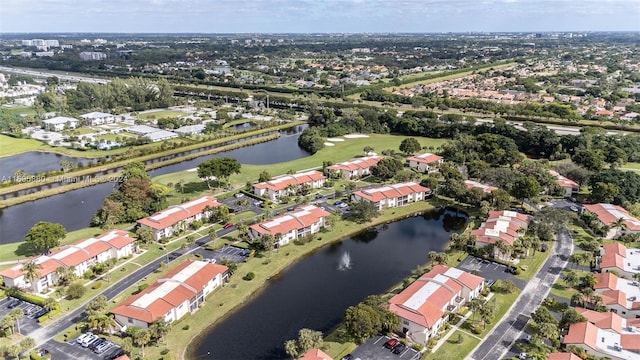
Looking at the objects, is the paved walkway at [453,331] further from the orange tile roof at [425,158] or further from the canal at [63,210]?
the canal at [63,210]

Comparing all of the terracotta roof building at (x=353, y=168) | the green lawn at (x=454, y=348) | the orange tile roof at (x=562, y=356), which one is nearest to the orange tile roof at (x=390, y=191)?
the terracotta roof building at (x=353, y=168)

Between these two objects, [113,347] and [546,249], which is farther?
[546,249]


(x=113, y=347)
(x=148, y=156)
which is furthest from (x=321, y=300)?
(x=148, y=156)

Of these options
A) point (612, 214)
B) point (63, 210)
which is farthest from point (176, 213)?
point (612, 214)

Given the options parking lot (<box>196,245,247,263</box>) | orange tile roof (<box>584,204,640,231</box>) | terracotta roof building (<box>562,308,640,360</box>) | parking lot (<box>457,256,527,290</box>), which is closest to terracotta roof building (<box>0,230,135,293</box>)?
parking lot (<box>196,245,247,263</box>)

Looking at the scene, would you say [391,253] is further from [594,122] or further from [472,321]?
[594,122]

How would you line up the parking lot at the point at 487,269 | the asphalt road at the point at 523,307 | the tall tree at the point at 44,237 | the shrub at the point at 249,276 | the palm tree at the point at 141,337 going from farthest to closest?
1. the tall tree at the point at 44,237
2. the parking lot at the point at 487,269
3. the shrub at the point at 249,276
4. the asphalt road at the point at 523,307
5. the palm tree at the point at 141,337

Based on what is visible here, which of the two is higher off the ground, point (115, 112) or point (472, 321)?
point (115, 112)

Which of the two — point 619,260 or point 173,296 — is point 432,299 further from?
point 619,260
